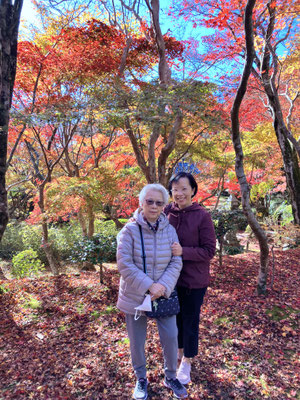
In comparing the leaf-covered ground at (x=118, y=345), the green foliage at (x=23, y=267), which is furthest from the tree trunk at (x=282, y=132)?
the green foliage at (x=23, y=267)

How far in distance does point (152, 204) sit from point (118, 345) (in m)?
2.06

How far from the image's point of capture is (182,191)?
6.82ft

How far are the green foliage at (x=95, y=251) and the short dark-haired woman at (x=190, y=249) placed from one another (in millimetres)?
2886

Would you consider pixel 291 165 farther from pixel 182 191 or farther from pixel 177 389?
pixel 177 389

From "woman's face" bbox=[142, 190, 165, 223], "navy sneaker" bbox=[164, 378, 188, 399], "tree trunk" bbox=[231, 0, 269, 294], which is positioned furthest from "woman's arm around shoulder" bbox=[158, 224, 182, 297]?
"tree trunk" bbox=[231, 0, 269, 294]

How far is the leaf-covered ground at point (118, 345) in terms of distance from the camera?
2.20 m

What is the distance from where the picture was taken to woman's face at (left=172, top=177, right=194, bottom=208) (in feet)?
6.82

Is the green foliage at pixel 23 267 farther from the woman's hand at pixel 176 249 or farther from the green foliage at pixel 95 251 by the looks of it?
the woman's hand at pixel 176 249

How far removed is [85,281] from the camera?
5.26m

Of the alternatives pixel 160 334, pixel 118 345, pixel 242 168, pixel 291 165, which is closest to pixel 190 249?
pixel 160 334

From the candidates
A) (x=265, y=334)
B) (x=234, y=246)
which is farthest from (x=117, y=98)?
(x=234, y=246)

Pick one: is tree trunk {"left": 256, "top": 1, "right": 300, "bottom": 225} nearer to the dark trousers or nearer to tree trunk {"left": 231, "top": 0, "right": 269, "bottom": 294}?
tree trunk {"left": 231, "top": 0, "right": 269, "bottom": 294}

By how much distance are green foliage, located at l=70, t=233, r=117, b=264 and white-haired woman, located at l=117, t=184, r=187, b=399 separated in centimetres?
292

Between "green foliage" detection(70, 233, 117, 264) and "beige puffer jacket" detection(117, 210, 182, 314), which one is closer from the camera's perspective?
"beige puffer jacket" detection(117, 210, 182, 314)
